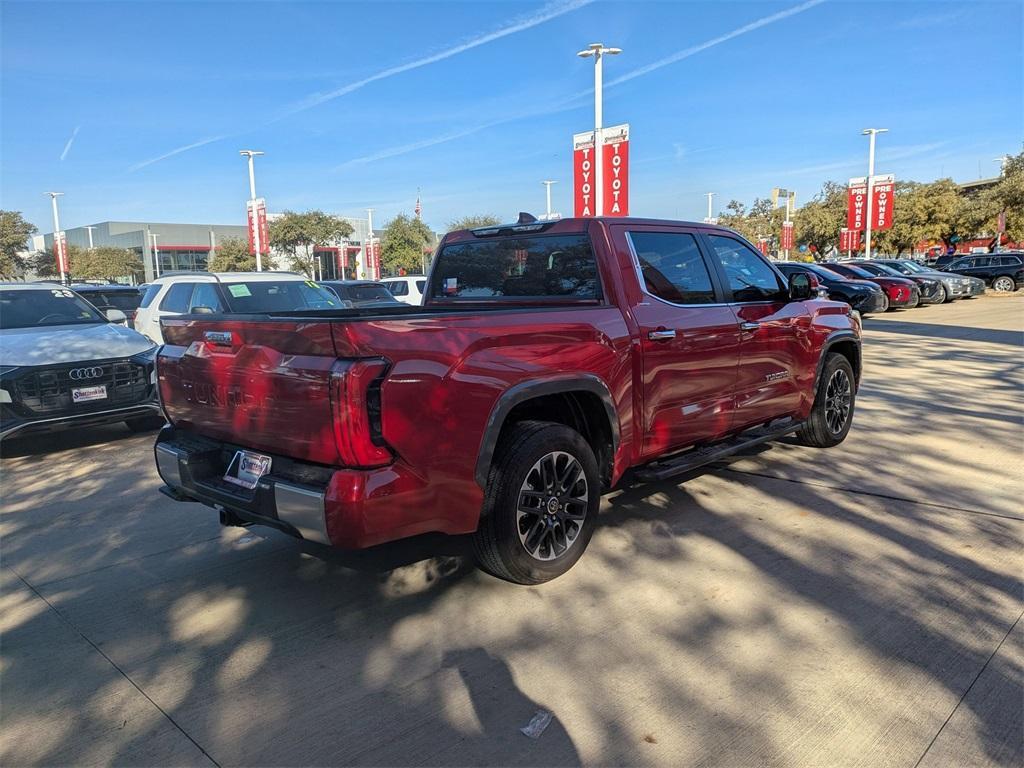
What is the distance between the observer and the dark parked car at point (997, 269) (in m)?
29.1

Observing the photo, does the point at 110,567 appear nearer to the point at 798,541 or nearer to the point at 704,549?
the point at 704,549

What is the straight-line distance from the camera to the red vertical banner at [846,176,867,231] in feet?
114

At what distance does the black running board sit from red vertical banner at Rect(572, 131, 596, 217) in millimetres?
13088

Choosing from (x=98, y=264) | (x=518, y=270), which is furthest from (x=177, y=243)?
(x=518, y=270)

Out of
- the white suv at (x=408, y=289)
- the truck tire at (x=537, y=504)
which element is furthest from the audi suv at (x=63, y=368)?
the white suv at (x=408, y=289)

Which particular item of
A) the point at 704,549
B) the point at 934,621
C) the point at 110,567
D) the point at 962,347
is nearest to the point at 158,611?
the point at 110,567

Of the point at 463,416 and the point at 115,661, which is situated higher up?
the point at 463,416

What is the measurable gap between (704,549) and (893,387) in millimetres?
6407

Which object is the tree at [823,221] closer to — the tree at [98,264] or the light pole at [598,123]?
the light pole at [598,123]

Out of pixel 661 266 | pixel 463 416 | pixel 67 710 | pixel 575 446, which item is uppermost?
pixel 661 266

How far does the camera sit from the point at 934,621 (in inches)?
131

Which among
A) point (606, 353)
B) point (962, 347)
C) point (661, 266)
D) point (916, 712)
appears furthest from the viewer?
point (962, 347)

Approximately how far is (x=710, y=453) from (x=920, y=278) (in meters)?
22.6

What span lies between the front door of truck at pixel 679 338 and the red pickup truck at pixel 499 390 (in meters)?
0.01
